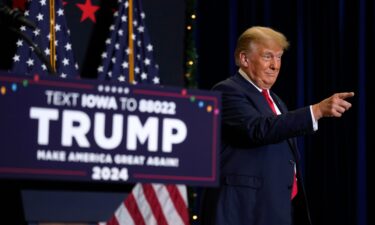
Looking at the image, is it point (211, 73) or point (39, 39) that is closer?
point (39, 39)

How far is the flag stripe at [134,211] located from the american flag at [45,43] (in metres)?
0.85

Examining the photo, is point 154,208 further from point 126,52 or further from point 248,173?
Answer: point 248,173

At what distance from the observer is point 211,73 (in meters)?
5.18

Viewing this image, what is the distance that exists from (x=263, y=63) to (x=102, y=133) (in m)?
1.63

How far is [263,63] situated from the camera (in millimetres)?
3162

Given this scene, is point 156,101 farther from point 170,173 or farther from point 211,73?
point 211,73

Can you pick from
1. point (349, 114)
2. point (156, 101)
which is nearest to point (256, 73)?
point (156, 101)

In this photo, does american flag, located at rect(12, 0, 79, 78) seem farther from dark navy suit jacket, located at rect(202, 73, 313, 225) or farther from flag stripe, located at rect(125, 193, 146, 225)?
dark navy suit jacket, located at rect(202, 73, 313, 225)

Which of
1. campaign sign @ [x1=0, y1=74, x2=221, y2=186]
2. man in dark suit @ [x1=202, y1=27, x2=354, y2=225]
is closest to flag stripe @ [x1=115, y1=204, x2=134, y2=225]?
man in dark suit @ [x1=202, y1=27, x2=354, y2=225]

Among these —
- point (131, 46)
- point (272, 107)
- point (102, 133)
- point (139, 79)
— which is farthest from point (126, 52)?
point (102, 133)

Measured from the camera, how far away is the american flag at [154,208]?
4422mm

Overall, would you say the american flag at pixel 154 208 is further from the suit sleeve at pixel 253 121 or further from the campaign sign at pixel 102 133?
the campaign sign at pixel 102 133

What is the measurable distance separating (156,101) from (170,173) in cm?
17

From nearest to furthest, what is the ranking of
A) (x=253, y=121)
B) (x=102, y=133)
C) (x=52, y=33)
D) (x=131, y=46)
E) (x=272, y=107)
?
1. (x=102, y=133)
2. (x=253, y=121)
3. (x=272, y=107)
4. (x=52, y=33)
5. (x=131, y=46)
